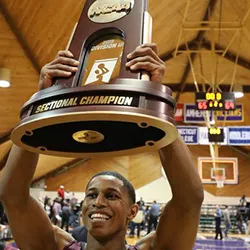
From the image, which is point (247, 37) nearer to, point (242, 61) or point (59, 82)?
point (242, 61)

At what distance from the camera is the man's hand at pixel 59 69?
4.25 feet

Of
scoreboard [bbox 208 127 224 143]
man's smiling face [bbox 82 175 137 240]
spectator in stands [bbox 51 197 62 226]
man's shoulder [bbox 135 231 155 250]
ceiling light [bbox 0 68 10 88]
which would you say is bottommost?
man's shoulder [bbox 135 231 155 250]

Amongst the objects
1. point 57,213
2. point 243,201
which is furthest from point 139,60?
point 243,201

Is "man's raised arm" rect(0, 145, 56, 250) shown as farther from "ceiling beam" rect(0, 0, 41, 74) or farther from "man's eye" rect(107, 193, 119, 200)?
"ceiling beam" rect(0, 0, 41, 74)

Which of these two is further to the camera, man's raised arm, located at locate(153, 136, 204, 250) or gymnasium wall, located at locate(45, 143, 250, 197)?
gymnasium wall, located at locate(45, 143, 250, 197)

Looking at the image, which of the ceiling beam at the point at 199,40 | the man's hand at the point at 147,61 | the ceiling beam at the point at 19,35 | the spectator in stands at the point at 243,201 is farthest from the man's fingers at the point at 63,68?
the spectator in stands at the point at 243,201

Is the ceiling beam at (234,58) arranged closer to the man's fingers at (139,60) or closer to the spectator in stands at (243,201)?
the spectator in stands at (243,201)

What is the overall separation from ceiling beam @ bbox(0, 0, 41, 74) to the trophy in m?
5.99

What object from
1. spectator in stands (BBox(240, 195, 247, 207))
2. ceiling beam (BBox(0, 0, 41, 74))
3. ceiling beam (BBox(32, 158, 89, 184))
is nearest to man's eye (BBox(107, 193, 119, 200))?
ceiling beam (BBox(0, 0, 41, 74))

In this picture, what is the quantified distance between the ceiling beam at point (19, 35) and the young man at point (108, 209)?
5811 millimetres

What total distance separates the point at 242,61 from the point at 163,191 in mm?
11350

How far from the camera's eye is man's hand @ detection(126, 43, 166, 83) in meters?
1.24

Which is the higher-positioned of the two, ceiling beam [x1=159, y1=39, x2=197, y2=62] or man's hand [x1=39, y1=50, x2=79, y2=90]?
ceiling beam [x1=159, y1=39, x2=197, y2=62]

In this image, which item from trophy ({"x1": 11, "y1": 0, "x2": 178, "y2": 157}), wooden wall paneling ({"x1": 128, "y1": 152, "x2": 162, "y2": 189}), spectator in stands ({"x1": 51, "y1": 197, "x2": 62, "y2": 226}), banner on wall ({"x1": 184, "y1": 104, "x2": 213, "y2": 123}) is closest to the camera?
trophy ({"x1": 11, "y1": 0, "x2": 178, "y2": 157})
